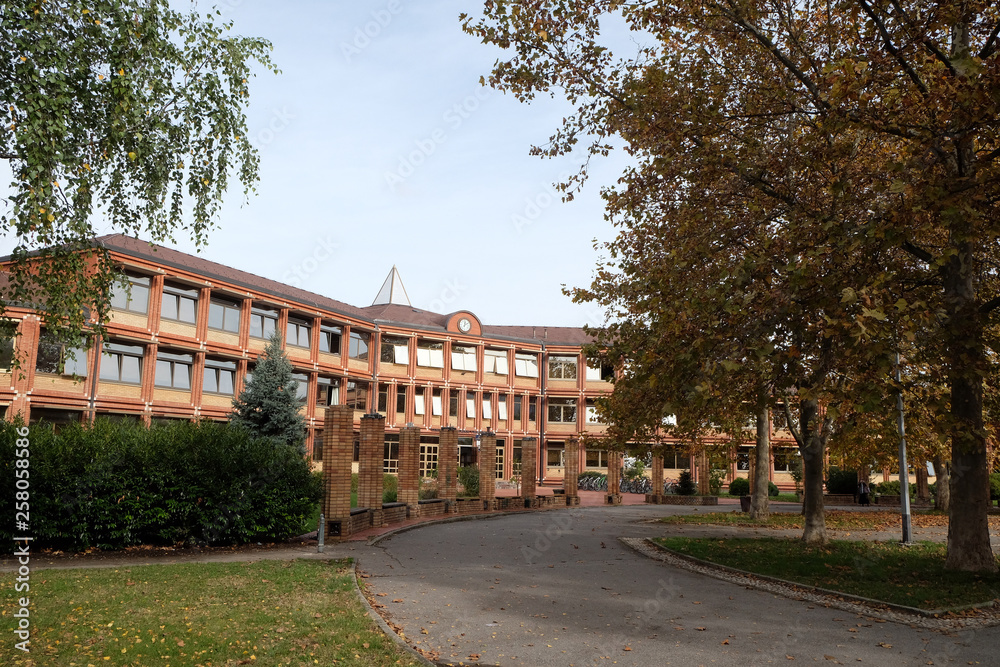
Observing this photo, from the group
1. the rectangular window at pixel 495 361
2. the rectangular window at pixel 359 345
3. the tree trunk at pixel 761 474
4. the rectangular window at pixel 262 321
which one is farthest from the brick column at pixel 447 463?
the rectangular window at pixel 495 361

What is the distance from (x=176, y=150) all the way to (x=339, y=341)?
112 feet

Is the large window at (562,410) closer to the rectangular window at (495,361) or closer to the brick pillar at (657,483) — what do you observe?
the rectangular window at (495,361)

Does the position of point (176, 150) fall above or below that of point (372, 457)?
above

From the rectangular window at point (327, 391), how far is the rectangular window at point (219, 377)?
221 inches

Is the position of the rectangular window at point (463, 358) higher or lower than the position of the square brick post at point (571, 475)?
higher

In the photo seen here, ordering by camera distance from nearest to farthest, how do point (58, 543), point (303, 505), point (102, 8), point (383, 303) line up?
point (102, 8) → point (58, 543) → point (303, 505) → point (383, 303)

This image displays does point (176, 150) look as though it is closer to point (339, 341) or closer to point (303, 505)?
point (303, 505)

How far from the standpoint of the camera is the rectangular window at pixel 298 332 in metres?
40.8

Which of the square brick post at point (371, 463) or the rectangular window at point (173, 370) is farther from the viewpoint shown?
the rectangular window at point (173, 370)

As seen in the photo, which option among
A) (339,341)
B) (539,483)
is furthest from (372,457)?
(539,483)

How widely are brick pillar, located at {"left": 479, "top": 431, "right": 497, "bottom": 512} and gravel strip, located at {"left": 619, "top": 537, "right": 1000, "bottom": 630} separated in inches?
541

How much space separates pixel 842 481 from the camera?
4056 centimetres

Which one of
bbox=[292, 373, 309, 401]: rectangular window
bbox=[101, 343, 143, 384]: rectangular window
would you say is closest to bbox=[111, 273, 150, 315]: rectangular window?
bbox=[101, 343, 143, 384]: rectangular window

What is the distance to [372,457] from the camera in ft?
66.7
